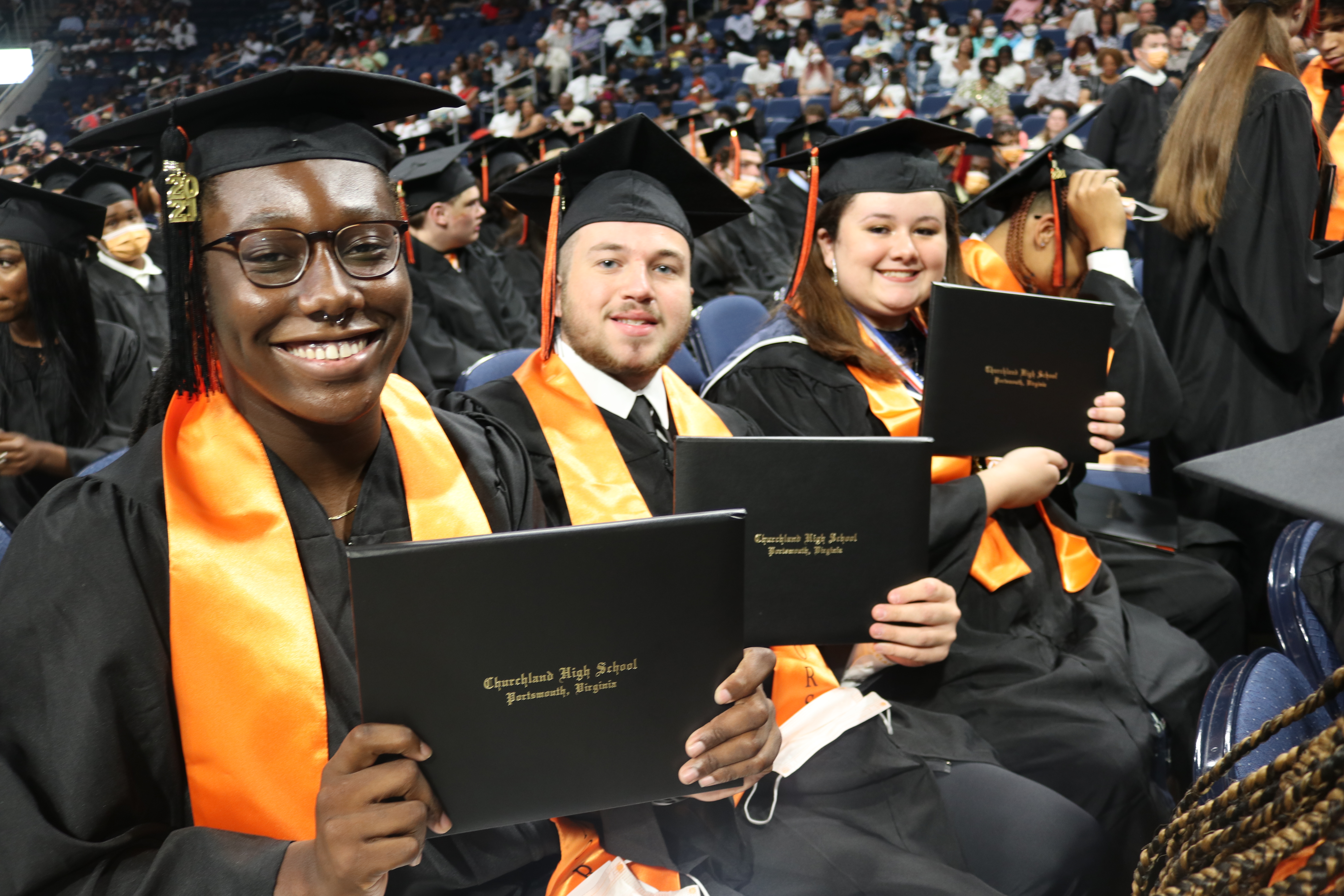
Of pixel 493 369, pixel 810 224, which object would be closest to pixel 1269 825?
pixel 810 224

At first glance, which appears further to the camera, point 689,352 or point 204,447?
point 689,352

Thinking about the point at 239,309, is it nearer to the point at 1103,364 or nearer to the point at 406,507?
the point at 406,507

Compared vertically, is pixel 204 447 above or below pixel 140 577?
above

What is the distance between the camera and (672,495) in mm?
2154

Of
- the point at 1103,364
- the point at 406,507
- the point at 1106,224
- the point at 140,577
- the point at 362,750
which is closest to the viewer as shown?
the point at 362,750

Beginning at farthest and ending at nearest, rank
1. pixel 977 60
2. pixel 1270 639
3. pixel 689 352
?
pixel 977 60 → pixel 689 352 → pixel 1270 639

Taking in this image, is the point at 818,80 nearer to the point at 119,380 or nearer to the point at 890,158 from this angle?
the point at 119,380

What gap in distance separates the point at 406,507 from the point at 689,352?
274 centimetres

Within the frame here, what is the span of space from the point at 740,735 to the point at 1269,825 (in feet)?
2.37

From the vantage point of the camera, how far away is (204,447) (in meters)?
1.38

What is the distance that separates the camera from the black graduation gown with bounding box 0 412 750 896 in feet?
3.76

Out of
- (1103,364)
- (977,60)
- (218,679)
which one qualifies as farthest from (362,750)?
(977,60)

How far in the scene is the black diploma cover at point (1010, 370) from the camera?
229 centimetres

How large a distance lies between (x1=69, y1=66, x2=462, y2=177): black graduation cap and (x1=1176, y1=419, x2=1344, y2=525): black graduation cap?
1132mm
